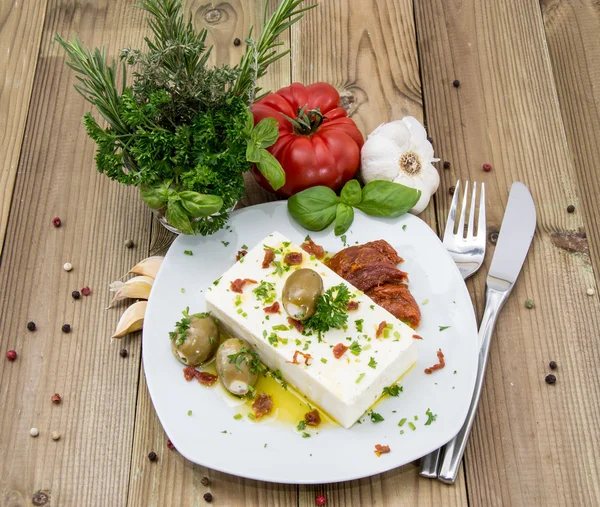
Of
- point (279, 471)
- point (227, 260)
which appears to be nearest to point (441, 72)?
point (227, 260)

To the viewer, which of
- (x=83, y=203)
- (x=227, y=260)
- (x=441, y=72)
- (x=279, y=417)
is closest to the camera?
(x=279, y=417)

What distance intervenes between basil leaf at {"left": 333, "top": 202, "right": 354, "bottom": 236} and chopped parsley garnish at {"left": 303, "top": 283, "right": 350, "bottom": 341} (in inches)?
15.8

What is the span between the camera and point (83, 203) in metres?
3.38

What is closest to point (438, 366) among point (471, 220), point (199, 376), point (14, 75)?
point (471, 220)

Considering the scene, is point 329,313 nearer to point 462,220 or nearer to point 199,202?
point 199,202

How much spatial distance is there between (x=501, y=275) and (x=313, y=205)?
0.95 m

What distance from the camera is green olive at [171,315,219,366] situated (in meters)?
2.70

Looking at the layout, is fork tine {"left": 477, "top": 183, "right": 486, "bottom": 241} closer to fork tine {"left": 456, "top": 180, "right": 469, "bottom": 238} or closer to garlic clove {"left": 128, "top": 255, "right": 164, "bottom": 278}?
fork tine {"left": 456, "top": 180, "right": 469, "bottom": 238}

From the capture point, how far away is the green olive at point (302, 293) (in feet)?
8.50

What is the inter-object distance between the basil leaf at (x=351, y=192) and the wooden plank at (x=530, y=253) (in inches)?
21.7

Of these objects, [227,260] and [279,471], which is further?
[227,260]

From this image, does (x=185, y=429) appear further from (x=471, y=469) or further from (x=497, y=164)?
(x=497, y=164)

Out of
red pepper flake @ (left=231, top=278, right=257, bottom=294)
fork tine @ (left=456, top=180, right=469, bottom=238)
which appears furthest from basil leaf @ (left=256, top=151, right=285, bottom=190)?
fork tine @ (left=456, top=180, right=469, bottom=238)

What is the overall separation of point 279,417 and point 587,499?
1.34m
